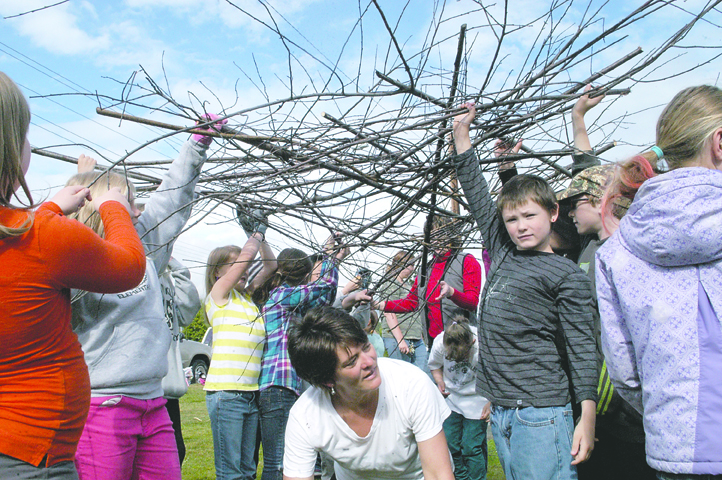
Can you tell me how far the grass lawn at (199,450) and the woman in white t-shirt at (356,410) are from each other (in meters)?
2.50

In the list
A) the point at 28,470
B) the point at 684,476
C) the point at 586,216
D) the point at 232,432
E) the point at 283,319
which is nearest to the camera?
the point at 684,476

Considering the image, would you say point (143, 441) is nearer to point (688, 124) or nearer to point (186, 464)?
point (688, 124)

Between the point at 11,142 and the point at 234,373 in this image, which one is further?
the point at 234,373

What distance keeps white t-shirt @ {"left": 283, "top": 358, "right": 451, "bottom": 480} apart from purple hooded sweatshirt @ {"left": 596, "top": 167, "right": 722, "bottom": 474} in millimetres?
835

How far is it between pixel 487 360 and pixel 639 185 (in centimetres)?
92

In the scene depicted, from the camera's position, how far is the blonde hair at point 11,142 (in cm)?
131

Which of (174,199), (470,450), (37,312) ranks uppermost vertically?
(174,199)

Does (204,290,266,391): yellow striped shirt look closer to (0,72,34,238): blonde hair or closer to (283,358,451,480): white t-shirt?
(283,358,451,480): white t-shirt


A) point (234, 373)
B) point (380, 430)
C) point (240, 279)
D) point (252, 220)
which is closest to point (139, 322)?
point (252, 220)

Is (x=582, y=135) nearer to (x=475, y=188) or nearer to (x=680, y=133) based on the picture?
(x=475, y=188)

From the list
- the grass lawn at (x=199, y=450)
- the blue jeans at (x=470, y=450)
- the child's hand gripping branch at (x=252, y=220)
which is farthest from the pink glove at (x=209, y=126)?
the grass lawn at (x=199, y=450)

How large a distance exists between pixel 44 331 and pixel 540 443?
4.99 feet

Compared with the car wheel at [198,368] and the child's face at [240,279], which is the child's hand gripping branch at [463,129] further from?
the car wheel at [198,368]

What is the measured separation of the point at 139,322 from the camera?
2018mm
